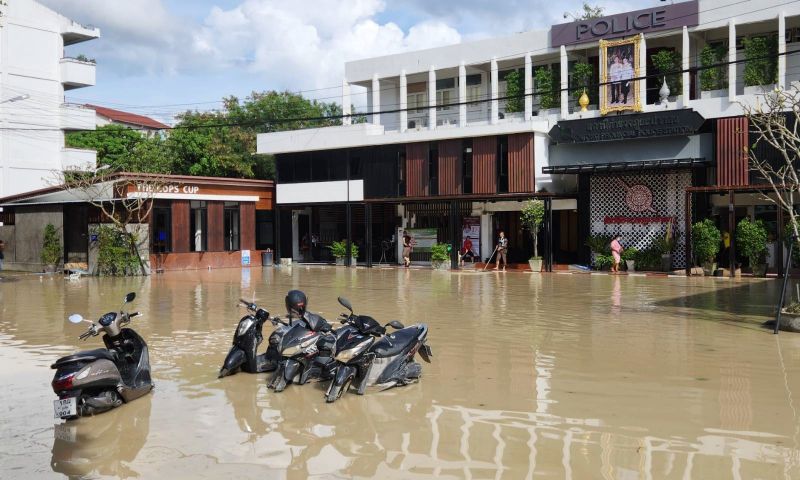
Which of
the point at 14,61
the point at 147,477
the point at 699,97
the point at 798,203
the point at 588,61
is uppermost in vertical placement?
the point at 14,61

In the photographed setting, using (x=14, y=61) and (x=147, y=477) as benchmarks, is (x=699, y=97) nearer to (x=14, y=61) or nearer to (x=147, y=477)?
(x=147, y=477)

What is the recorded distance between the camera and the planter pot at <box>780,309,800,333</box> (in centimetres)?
1157

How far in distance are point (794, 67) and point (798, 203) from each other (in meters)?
5.27

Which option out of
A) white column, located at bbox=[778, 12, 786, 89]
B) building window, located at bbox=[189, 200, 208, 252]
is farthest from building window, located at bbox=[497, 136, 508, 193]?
building window, located at bbox=[189, 200, 208, 252]

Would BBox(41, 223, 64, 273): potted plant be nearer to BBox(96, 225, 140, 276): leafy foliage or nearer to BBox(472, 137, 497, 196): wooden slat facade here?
BBox(96, 225, 140, 276): leafy foliage

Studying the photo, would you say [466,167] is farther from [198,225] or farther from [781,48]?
[781,48]

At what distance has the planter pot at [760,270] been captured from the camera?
78.8 feet

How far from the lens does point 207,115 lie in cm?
5200

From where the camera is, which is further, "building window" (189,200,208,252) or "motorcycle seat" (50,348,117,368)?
"building window" (189,200,208,252)

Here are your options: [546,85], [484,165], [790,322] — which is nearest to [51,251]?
[484,165]

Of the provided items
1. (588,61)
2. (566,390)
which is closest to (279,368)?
(566,390)

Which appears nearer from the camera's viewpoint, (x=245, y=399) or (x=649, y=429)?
(x=649, y=429)

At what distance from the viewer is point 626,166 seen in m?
26.9

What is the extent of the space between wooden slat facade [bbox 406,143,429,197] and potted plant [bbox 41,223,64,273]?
14.8 meters
